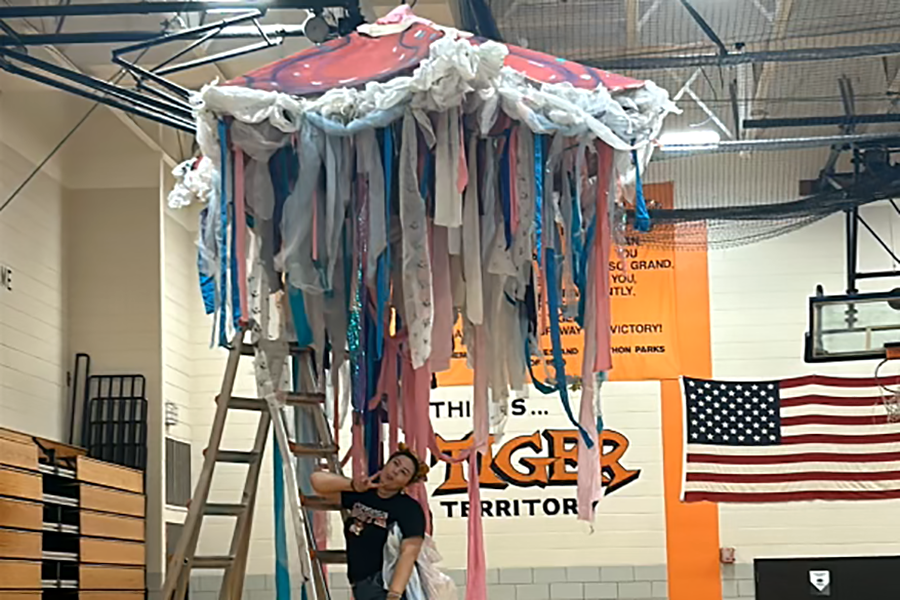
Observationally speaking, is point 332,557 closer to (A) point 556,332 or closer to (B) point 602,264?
(A) point 556,332

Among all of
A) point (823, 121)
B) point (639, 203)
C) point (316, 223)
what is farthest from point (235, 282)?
point (823, 121)

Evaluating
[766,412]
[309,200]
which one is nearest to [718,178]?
[766,412]

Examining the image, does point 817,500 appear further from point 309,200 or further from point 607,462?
point 309,200

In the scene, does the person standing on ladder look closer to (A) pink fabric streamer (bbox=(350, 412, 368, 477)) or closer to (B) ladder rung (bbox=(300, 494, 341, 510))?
(B) ladder rung (bbox=(300, 494, 341, 510))

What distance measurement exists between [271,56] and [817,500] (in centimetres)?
633

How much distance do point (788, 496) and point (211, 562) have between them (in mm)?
7896

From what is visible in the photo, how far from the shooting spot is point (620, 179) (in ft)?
17.5

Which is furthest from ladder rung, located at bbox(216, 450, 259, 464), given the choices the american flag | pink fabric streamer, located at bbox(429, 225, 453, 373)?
the american flag

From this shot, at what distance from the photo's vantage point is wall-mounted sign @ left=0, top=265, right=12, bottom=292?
1099cm

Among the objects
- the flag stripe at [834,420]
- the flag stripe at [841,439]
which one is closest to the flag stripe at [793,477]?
the flag stripe at [841,439]

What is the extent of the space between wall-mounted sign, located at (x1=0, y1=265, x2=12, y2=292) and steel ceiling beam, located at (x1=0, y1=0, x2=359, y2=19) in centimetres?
307

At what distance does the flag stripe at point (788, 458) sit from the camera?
40.0 ft

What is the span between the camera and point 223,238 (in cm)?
518

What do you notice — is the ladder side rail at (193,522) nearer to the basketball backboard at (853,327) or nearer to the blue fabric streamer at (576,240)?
the blue fabric streamer at (576,240)
